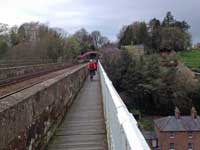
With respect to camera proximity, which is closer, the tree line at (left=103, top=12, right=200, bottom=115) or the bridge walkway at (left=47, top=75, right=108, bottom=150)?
the bridge walkway at (left=47, top=75, right=108, bottom=150)

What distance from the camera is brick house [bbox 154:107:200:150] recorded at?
Result: 70.7 metres

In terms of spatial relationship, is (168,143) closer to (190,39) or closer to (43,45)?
(43,45)

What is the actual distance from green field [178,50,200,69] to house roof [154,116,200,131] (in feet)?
198

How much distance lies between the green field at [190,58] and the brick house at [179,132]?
60.6 m

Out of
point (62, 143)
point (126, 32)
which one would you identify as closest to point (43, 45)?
point (62, 143)

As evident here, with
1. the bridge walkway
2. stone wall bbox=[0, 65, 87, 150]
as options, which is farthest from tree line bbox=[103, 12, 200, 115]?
stone wall bbox=[0, 65, 87, 150]

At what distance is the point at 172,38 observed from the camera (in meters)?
148

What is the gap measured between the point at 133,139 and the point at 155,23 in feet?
505

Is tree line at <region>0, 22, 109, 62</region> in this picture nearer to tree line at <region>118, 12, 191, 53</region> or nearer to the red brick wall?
tree line at <region>118, 12, 191, 53</region>

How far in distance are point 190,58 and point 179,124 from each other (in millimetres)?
81155

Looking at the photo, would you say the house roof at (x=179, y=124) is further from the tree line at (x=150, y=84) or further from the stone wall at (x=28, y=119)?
the stone wall at (x=28, y=119)

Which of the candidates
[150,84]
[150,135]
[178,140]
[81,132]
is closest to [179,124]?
[178,140]

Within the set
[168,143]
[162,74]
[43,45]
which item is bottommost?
[168,143]

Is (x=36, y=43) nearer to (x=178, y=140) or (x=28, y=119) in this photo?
(x=178, y=140)
